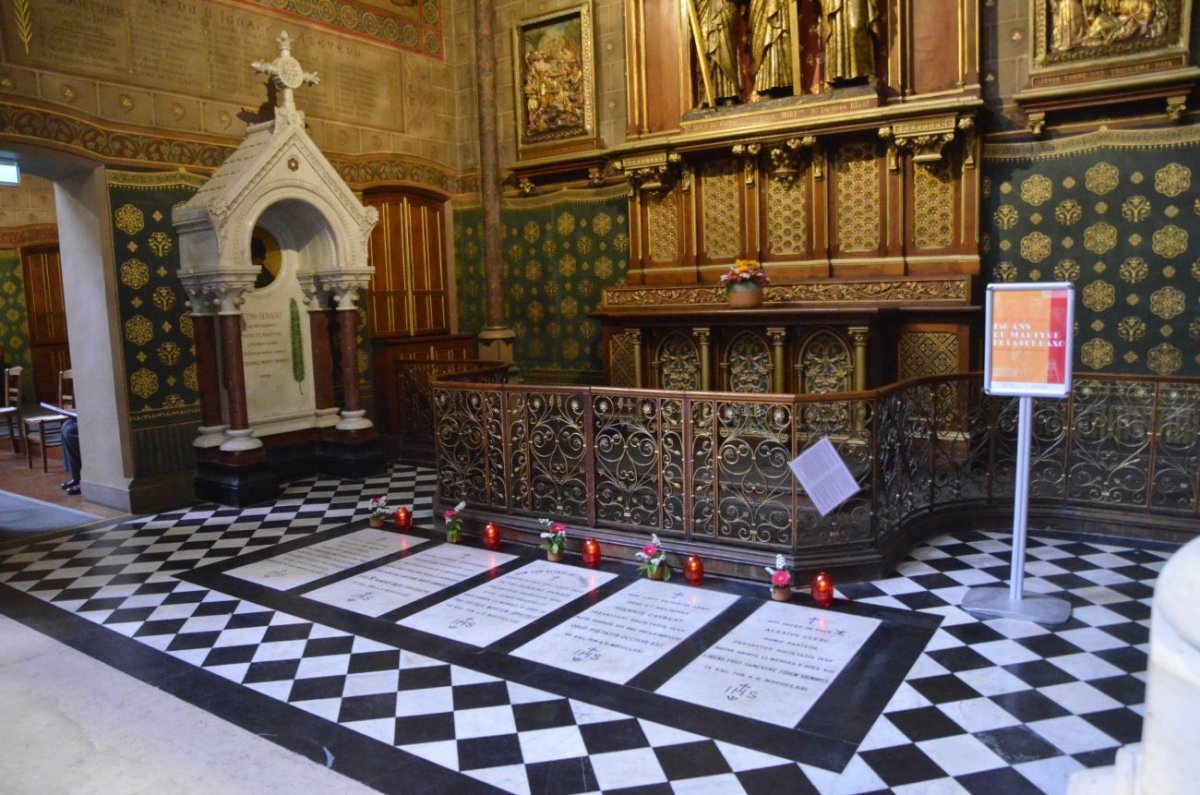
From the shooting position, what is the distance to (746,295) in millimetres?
8258

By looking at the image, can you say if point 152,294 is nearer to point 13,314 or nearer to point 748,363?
point 748,363

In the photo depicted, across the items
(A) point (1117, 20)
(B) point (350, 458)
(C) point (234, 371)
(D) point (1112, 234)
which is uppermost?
(A) point (1117, 20)

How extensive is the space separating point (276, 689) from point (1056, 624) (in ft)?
13.0

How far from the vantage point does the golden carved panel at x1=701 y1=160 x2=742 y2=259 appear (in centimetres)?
906

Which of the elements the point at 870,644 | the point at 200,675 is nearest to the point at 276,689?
the point at 200,675

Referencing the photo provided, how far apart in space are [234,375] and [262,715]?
16.0 feet

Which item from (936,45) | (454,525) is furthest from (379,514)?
(936,45)

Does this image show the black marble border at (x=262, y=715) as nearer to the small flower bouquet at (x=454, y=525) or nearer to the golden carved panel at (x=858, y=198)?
the small flower bouquet at (x=454, y=525)

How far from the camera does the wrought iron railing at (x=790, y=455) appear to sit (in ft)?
17.6

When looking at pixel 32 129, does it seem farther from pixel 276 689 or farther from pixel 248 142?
pixel 276 689

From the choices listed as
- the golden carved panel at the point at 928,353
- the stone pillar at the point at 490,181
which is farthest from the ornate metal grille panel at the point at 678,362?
the stone pillar at the point at 490,181

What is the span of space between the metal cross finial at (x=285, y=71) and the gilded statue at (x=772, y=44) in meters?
4.52

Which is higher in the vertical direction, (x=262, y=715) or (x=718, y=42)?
(x=718, y=42)

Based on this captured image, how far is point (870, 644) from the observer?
14.1 ft
